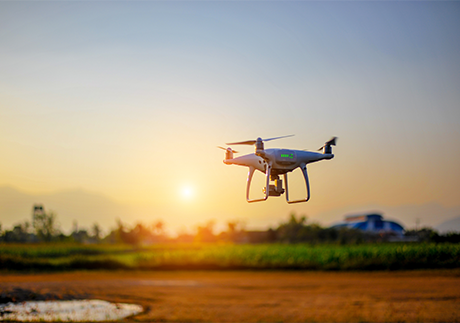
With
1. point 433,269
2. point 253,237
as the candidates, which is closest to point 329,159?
point 433,269

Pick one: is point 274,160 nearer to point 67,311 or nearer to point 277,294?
point 67,311

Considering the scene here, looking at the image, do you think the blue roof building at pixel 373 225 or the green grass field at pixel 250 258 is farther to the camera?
the blue roof building at pixel 373 225

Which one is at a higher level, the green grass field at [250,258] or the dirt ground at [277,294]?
the green grass field at [250,258]

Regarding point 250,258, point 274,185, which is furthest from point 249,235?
point 274,185

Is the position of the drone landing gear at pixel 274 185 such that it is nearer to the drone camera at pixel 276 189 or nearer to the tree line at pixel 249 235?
the drone camera at pixel 276 189

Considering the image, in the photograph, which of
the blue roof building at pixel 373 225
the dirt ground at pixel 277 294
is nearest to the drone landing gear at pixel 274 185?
the dirt ground at pixel 277 294

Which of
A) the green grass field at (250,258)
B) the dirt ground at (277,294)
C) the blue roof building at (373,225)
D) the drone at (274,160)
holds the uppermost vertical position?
the drone at (274,160)
